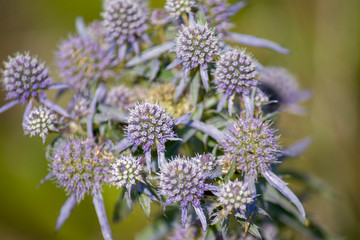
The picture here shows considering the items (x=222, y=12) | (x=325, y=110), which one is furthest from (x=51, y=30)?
(x=325, y=110)

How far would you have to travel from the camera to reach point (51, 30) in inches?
180

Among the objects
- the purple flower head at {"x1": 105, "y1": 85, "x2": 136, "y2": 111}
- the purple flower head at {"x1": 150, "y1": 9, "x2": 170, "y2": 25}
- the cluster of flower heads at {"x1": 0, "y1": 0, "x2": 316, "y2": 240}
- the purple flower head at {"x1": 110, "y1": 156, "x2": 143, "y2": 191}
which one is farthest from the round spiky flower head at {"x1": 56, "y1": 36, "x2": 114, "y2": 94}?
the purple flower head at {"x1": 110, "y1": 156, "x2": 143, "y2": 191}

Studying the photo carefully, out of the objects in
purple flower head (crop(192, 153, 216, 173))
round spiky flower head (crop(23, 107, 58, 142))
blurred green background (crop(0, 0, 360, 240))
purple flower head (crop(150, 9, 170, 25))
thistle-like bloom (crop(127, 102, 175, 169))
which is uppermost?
purple flower head (crop(150, 9, 170, 25))

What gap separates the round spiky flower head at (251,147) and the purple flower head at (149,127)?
1.10 feet

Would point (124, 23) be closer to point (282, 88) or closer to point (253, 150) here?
point (253, 150)

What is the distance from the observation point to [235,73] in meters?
1.73

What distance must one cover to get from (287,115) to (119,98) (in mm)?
2875

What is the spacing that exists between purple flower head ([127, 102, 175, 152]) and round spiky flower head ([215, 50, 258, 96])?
0.36m

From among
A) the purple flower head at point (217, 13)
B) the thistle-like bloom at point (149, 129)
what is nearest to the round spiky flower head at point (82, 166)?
the thistle-like bloom at point (149, 129)

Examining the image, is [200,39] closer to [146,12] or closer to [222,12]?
[222,12]

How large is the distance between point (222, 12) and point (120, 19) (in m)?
0.66

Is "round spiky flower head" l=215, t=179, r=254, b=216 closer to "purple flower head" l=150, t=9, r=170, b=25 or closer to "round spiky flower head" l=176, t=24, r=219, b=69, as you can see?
"round spiky flower head" l=176, t=24, r=219, b=69

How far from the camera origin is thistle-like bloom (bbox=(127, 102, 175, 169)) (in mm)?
1626

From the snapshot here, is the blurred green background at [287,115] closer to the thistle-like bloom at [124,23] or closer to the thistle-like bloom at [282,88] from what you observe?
the thistle-like bloom at [282,88]
